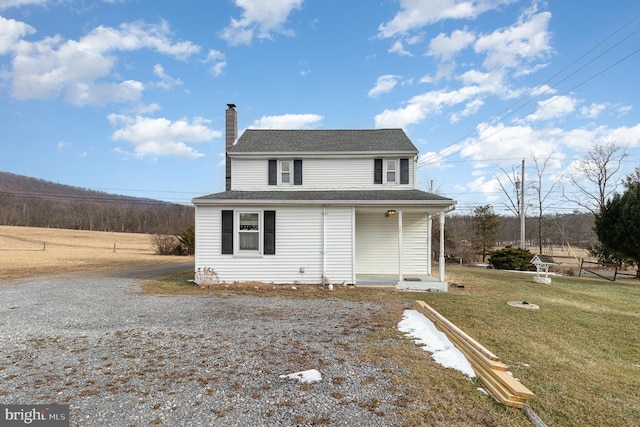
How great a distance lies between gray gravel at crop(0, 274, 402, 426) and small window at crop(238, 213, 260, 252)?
10.7 ft

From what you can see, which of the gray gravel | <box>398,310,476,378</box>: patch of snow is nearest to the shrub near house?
<box>398,310,476,378</box>: patch of snow

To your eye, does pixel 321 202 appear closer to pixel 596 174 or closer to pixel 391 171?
pixel 391 171

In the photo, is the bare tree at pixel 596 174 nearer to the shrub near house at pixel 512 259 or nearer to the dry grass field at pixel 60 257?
the shrub near house at pixel 512 259

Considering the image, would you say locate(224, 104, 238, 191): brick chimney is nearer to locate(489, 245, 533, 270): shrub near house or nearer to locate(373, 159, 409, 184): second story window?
locate(373, 159, 409, 184): second story window

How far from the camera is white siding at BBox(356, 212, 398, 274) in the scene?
12.5m

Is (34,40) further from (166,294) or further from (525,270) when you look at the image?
(525,270)

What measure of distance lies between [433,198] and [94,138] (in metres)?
29.6

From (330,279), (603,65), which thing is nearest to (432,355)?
(330,279)

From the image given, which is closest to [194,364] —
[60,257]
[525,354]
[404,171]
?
[525,354]

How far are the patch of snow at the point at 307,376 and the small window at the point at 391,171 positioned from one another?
32.7 ft

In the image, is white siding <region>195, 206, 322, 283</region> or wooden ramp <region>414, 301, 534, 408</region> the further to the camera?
white siding <region>195, 206, 322, 283</region>

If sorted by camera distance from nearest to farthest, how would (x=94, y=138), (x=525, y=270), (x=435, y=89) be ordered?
1. (x=435, y=89)
2. (x=525, y=270)
3. (x=94, y=138)

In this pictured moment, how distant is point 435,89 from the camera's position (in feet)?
59.6

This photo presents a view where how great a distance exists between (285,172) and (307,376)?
9.93 metres
